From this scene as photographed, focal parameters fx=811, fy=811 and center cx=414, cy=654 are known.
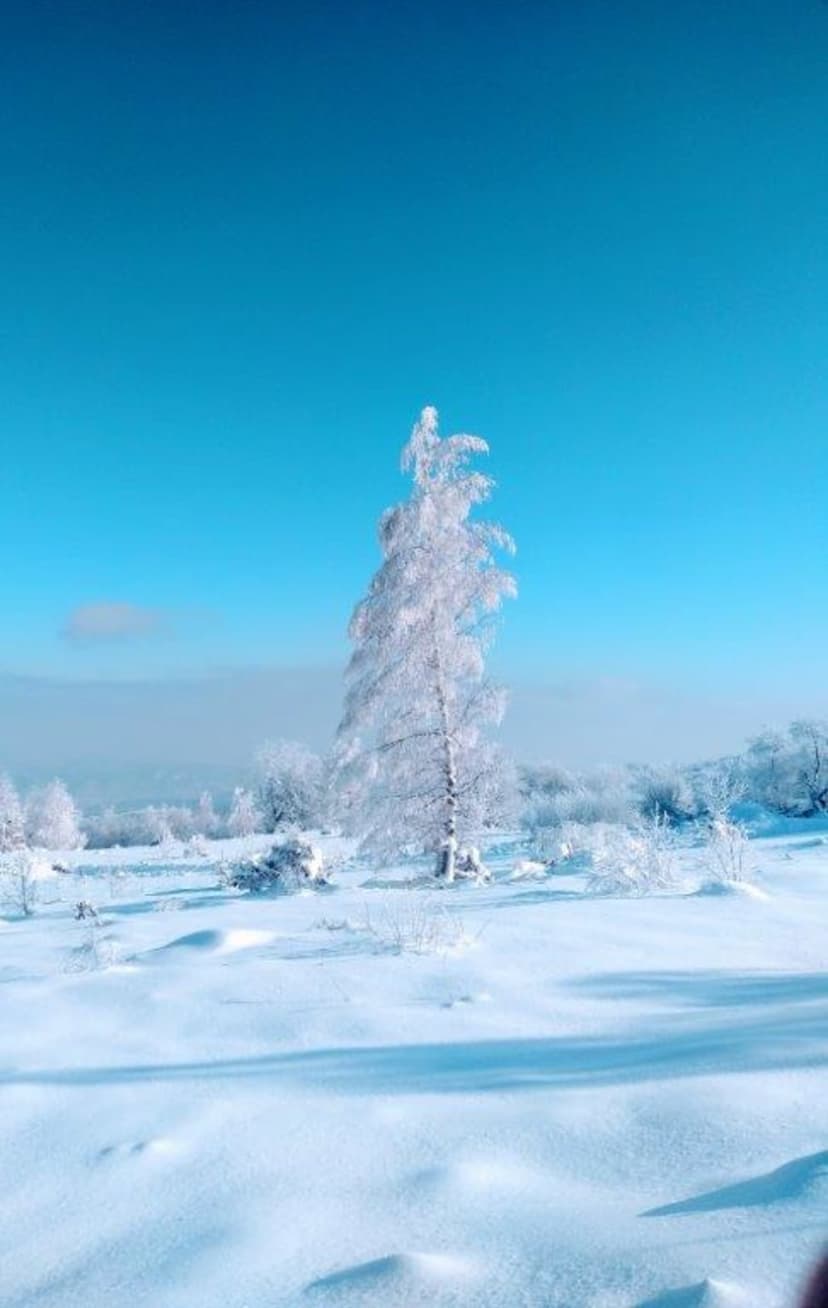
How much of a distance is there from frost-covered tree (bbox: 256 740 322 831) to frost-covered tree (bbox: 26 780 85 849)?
11629 millimetres

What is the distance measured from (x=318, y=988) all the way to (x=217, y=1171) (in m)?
2.30

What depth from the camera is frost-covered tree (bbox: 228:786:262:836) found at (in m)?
44.0

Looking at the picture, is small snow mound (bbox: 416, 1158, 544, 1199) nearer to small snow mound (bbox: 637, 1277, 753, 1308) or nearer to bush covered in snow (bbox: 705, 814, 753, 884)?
small snow mound (bbox: 637, 1277, 753, 1308)

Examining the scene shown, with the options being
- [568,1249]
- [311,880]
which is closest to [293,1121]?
[568,1249]

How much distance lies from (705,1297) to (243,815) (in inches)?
1774

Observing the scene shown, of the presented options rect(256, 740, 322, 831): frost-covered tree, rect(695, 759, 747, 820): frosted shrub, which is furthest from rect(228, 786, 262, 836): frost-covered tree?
rect(695, 759, 747, 820): frosted shrub

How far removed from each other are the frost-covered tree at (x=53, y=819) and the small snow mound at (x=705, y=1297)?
49.7m

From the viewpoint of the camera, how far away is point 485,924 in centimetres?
719

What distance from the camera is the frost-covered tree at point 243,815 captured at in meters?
44.0

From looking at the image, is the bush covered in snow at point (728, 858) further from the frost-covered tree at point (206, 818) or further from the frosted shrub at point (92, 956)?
the frost-covered tree at point (206, 818)

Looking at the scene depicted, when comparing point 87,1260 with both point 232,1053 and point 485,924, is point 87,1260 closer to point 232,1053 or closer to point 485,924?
point 232,1053

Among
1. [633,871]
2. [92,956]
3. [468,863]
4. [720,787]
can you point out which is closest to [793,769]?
[720,787]

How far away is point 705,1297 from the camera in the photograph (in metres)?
1.74

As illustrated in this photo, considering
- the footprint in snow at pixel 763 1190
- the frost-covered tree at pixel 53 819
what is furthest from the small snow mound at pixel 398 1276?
the frost-covered tree at pixel 53 819
